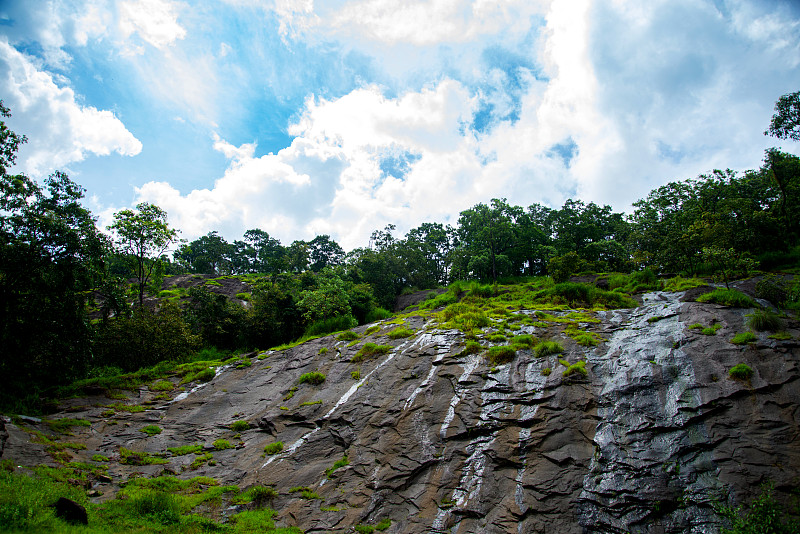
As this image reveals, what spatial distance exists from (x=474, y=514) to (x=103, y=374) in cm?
2280

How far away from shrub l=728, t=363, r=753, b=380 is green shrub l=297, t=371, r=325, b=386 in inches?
611

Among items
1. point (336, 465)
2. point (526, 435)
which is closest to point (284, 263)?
point (336, 465)

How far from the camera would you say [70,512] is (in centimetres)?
733

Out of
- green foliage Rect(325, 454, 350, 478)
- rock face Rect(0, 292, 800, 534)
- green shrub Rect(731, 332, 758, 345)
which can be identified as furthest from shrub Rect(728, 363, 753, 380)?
green foliage Rect(325, 454, 350, 478)

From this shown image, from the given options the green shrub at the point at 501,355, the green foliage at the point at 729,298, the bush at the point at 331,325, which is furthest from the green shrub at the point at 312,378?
the green foliage at the point at 729,298

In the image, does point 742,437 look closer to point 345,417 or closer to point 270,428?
point 345,417

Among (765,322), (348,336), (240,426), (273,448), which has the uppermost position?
(765,322)

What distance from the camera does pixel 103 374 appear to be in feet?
67.0

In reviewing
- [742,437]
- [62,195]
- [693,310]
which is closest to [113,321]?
[62,195]

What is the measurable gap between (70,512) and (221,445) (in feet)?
21.0

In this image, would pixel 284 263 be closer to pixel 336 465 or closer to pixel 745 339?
pixel 336 465

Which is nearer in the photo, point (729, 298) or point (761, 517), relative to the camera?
point (761, 517)

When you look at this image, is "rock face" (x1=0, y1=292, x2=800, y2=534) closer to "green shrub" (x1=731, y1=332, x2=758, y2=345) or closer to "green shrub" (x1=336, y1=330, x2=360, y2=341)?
"green shrub" (x1=731, y1=332, x2=758, y2=345)

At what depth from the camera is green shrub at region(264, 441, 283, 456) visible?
12.6 metres
